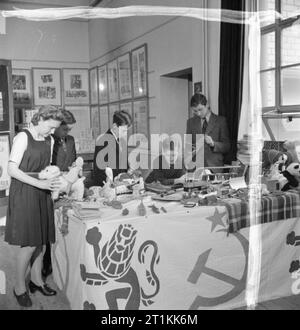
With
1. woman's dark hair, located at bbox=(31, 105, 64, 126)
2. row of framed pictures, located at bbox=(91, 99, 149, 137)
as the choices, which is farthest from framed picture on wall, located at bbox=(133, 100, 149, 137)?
woman's dark hair, located at bbox=(31, 105, 64, 126)

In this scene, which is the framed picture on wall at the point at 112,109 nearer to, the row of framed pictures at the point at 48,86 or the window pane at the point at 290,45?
the row of framed pictures at the point at 48,86

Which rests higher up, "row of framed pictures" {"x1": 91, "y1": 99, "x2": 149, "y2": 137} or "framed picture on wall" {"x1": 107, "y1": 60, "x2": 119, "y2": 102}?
"framed picture on wall" {"x1": 107, "y1": 60, "x2": 119, "y2": 102}

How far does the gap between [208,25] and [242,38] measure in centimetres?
26

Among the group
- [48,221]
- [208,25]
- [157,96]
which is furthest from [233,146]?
[48,221]

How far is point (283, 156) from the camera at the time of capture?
2344mm

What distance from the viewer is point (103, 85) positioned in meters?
2.21

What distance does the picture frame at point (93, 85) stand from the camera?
213 cm

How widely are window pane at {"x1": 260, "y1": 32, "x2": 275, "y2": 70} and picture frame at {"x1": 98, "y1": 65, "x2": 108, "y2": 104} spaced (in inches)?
43.3

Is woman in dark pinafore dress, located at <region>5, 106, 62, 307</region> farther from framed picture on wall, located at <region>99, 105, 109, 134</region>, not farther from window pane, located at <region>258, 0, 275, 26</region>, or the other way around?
window pane, located at <region>258, 0, 275, 26</region>

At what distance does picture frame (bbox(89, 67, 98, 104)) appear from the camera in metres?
2.13

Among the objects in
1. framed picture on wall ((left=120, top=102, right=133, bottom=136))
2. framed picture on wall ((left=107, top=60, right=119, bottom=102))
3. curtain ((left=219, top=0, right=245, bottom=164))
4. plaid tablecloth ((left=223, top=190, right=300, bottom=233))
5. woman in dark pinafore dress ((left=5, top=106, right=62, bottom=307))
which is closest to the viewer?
woman in dark pinafore dress ((left=5, top=106, right=62, bottom=307))

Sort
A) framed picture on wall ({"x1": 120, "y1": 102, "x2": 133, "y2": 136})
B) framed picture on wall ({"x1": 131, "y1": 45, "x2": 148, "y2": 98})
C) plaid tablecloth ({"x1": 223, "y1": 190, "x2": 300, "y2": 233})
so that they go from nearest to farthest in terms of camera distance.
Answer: plaid tablecloth ({"x1": 223, "y1": 190, "x2": 300, "y2": 233}), framed picture on wall ({"x1": 120, "y1": 102, "x2": 133, "y2": 136}), framed picture on wall ({"x1": 131, "y1": 45, "x2": 148, "y2": 98})

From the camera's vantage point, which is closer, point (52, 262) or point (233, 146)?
point (52, 262)
